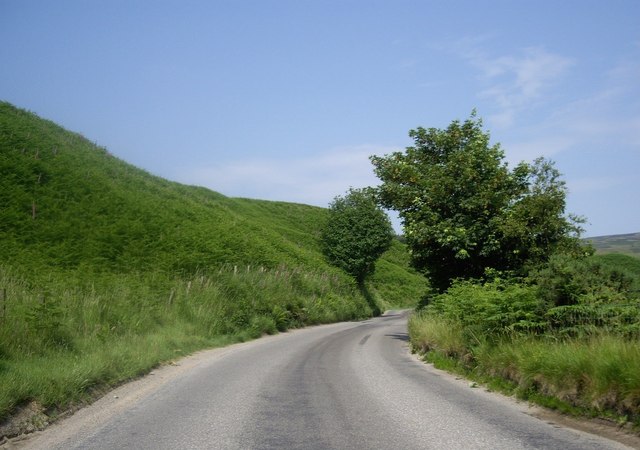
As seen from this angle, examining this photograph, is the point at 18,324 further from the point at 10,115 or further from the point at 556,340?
the point at 10,115

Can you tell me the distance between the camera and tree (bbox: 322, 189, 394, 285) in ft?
177

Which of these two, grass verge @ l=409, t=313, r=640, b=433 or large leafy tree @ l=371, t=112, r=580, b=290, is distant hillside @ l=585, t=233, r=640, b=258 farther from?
grass verge @ l=409, t=313, r=640, b=433

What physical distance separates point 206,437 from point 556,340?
21.2 ft

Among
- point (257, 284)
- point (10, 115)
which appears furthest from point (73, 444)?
point (10, 115)

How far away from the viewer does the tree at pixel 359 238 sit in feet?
177

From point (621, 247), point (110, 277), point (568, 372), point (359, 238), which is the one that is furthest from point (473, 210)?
point (621, 247)

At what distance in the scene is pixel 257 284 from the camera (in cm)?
2836

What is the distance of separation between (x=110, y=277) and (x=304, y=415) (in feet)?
55.7

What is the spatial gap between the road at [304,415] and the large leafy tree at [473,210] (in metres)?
8.11

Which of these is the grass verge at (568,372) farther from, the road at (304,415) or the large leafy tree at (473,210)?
the large leafy tree at (473,210)

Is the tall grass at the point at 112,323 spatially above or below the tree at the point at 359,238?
below

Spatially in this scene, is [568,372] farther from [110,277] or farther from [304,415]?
[110,277]

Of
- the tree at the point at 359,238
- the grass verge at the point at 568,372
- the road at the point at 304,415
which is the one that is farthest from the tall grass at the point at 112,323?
the tree at the point at 359,238

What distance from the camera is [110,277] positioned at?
2234cm
